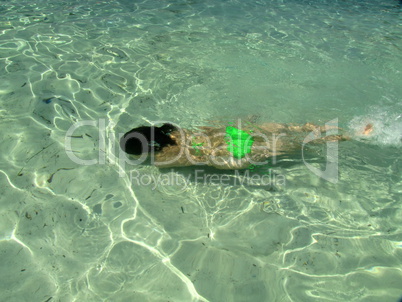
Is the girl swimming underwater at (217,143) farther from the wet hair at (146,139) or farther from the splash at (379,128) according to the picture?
the splash at (379,128)

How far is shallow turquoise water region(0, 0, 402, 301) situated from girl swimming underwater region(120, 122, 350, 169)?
169 millimetres

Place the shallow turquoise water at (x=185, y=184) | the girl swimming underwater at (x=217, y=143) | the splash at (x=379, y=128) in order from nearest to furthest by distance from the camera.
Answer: the shallow turquoise water at (x=185, y=184) < the girl swimming underwater at (x=217, y=143) < the splash at (x=379, y=128)

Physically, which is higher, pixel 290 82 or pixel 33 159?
pixel 33 159

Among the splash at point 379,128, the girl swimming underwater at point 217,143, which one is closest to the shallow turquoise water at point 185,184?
the splash at point 379,128

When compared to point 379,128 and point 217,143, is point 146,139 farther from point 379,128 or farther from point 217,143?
point 379,128

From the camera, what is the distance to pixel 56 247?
2.60 m

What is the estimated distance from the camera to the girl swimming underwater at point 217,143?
3445 mm

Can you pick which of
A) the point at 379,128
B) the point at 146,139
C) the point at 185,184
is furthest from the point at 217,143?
the point at 379,128

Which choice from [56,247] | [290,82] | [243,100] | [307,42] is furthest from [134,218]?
[307,42]

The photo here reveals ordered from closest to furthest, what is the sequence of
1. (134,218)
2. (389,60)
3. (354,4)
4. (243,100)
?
(134,218) < (243,100) < (389,60) < (354,4)

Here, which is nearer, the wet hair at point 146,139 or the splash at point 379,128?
the wet hair at point 146,139

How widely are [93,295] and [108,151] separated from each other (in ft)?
5.77

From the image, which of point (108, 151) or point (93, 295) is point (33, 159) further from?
point (93, 295)

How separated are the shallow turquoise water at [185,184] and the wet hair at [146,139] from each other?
0.60 feet
